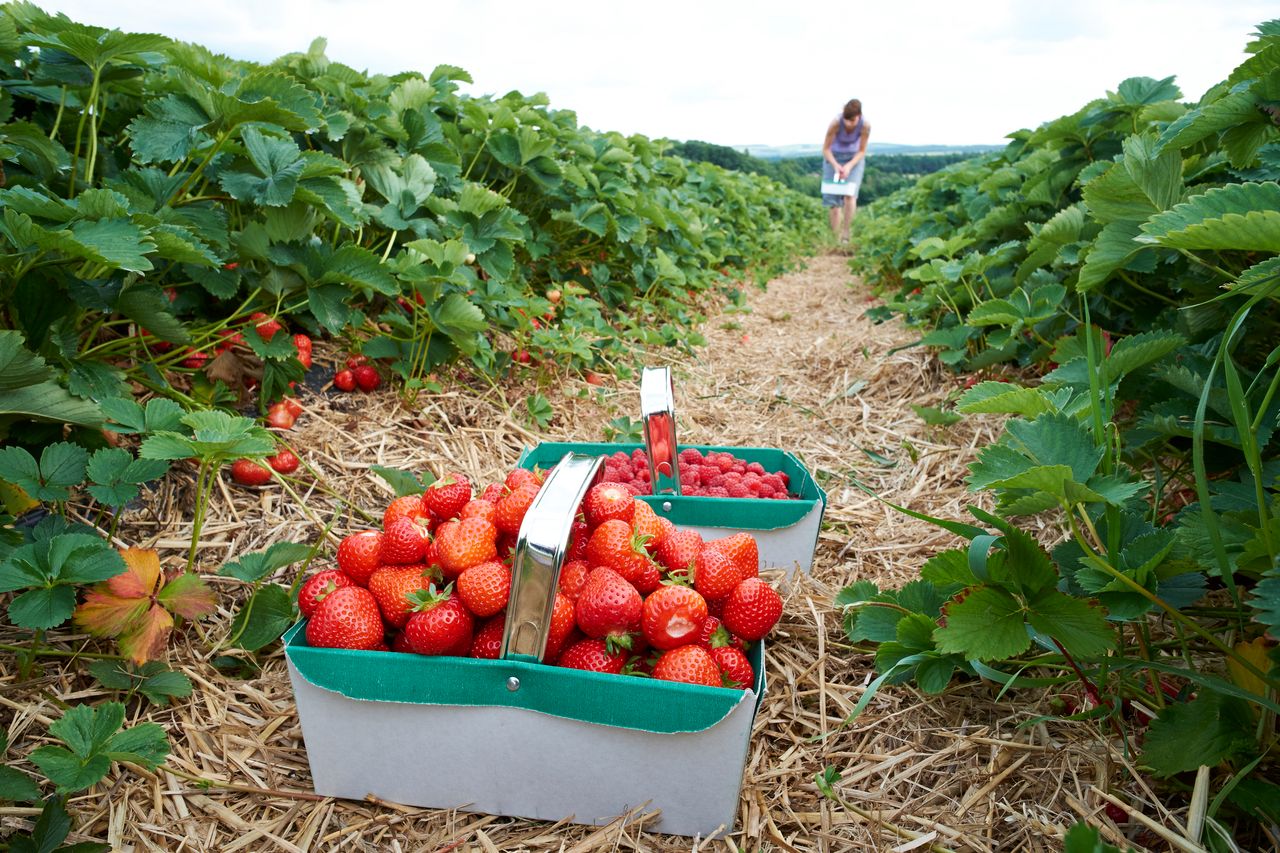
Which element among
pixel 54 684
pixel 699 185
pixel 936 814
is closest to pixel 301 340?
pixel 54 684

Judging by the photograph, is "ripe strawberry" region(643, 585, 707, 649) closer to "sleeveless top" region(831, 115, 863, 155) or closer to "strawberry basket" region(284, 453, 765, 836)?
"strawberry basket" region(284, 453, 765, 836)

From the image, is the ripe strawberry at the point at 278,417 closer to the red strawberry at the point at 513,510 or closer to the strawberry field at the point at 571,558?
the strawberry field at the point at 571,558

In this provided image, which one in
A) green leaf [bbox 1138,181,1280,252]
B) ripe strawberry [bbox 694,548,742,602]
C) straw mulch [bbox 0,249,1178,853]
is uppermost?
green leaf [bbox 1138,181,1280,252]

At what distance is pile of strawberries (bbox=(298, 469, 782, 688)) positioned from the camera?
1262 millimetres

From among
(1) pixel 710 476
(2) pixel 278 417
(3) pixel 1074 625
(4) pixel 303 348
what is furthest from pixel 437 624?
(4) pixel 303 348

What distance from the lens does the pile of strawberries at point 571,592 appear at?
→ 1262mm

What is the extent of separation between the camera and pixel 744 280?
874 centimetres

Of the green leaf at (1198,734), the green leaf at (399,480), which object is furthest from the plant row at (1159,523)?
the green leaf at (399,480)

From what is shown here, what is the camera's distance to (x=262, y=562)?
160 centimetres

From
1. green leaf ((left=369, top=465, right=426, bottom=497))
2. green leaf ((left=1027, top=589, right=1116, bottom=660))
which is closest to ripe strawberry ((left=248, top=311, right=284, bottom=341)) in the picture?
green leaf ((left=369, top=465, right=426, bottom=497))

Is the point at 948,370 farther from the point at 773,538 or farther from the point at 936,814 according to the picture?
the point at 936,814

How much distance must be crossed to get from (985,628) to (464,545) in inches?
34.3

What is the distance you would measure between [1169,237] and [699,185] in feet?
24.5

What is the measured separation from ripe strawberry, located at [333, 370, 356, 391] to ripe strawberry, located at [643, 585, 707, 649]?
1.96m
